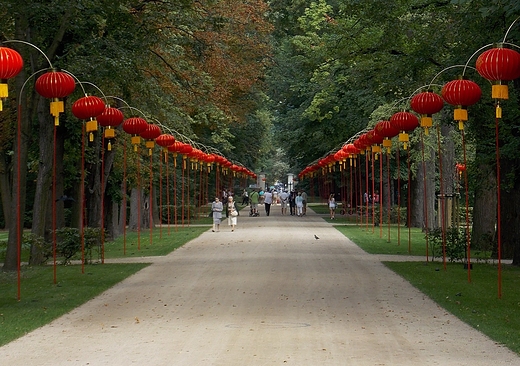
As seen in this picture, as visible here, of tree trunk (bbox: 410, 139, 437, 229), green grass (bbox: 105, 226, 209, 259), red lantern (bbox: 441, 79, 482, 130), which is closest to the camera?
red lantern (bbox: 441, 79, 482, 130)

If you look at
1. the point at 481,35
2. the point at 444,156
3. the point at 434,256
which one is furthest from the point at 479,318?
the point at 444,156

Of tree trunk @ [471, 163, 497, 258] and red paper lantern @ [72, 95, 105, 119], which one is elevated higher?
red paper lantern @ [72, 95, 105, 119]

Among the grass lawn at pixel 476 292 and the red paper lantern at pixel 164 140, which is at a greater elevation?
the red paper lantern at pixel 164 140

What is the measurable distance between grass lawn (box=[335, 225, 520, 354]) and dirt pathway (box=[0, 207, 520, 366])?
290mm

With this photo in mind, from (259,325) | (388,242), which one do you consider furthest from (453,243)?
(259,325)

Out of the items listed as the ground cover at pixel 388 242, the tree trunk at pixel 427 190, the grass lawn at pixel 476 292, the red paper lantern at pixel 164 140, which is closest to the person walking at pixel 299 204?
the tree trunk at pixel 427 190

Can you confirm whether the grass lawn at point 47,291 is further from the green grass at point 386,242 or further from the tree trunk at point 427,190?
the tree trunk at point 427,190

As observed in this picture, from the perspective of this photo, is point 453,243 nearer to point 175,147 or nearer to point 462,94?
point 462,94

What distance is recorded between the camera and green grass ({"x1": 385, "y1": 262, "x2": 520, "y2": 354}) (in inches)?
566

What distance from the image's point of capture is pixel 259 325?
14625 millimetres

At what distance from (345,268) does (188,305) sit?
8381mm

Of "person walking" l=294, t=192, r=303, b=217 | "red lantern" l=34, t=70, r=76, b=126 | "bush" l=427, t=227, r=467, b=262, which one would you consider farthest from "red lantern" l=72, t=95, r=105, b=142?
"person walking" l=294, t=192, r=303, b=217

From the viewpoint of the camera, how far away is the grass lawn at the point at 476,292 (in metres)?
14.5

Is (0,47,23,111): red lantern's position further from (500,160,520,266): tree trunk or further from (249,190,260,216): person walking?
(249,190,260,216): person walking
